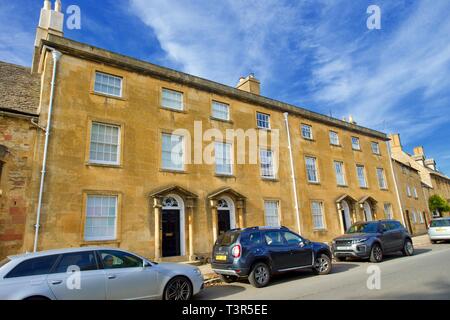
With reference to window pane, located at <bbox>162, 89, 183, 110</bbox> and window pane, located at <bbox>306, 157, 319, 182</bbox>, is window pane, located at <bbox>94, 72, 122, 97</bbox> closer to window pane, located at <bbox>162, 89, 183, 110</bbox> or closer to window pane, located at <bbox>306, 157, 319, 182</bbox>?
window pane, located at <bbox>162, 89, 183, 110</bbox>

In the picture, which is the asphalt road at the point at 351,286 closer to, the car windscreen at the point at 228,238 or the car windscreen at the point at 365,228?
the car windscreen at the point at 228,238

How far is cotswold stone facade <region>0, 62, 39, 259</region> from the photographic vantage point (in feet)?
34.6

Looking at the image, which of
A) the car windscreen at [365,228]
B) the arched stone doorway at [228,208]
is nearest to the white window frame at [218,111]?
the arched stone doorway at [228,208]

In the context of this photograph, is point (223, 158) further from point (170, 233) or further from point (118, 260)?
point (118, 260)

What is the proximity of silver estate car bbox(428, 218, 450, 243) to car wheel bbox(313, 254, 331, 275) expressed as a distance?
13.6 metres

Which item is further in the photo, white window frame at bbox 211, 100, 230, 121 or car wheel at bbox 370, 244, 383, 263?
white window frame at bbox 211, 100, 230, 121

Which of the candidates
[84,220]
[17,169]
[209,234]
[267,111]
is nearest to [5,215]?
[17,169]

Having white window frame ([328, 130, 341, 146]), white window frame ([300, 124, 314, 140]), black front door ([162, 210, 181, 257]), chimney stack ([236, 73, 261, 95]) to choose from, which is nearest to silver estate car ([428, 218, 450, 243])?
white window frame ([328, 130, 341, 146])

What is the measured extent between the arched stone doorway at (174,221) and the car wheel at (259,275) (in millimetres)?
5948

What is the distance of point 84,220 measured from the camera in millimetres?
11969

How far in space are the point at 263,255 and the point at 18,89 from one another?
1322cm

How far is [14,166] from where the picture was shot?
1113cm

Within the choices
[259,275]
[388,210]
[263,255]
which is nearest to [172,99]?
[263,255]

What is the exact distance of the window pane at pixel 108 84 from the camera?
14.0 metres
